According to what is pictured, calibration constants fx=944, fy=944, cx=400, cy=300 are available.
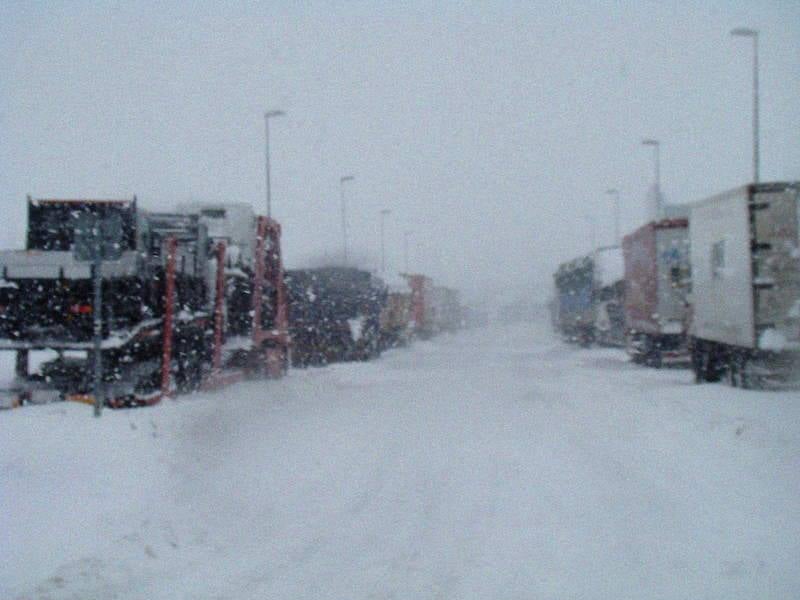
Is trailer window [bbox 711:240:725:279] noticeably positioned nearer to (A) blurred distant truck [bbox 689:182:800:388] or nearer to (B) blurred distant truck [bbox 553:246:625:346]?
(A) blurred distant truck [bbox 689:182:800:388]

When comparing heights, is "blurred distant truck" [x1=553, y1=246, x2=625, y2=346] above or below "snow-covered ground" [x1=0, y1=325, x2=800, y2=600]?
above

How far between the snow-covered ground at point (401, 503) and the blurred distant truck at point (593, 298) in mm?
21220

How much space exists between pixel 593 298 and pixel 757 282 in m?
24.2

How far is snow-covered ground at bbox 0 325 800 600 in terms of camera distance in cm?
641

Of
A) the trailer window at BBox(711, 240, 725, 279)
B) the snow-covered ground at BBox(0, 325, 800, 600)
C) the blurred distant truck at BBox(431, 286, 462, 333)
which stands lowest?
the snow-covered ground at BBox(0, 325, 800, 600)

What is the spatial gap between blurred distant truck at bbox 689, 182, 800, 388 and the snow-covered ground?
173 centimetres

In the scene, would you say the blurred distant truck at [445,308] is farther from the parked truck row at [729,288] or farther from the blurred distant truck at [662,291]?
the parked truck row at [729,288]

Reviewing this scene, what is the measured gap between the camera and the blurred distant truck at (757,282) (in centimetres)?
1712

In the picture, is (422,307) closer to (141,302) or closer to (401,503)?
(141,302)

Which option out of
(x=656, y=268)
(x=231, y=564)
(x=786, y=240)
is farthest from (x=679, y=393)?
(x=231, y=564)

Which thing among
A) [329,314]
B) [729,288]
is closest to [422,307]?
[329,314]

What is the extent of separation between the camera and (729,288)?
18875 millimetres

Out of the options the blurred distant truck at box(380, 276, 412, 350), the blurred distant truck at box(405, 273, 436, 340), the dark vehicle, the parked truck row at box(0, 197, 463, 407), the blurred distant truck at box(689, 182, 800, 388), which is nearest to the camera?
the parked truck row at box(0, 197, 463, 407)

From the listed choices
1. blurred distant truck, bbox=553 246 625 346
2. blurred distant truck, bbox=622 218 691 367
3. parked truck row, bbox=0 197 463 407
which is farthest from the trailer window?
blurred distant truck, bbox=553 246 625 346
